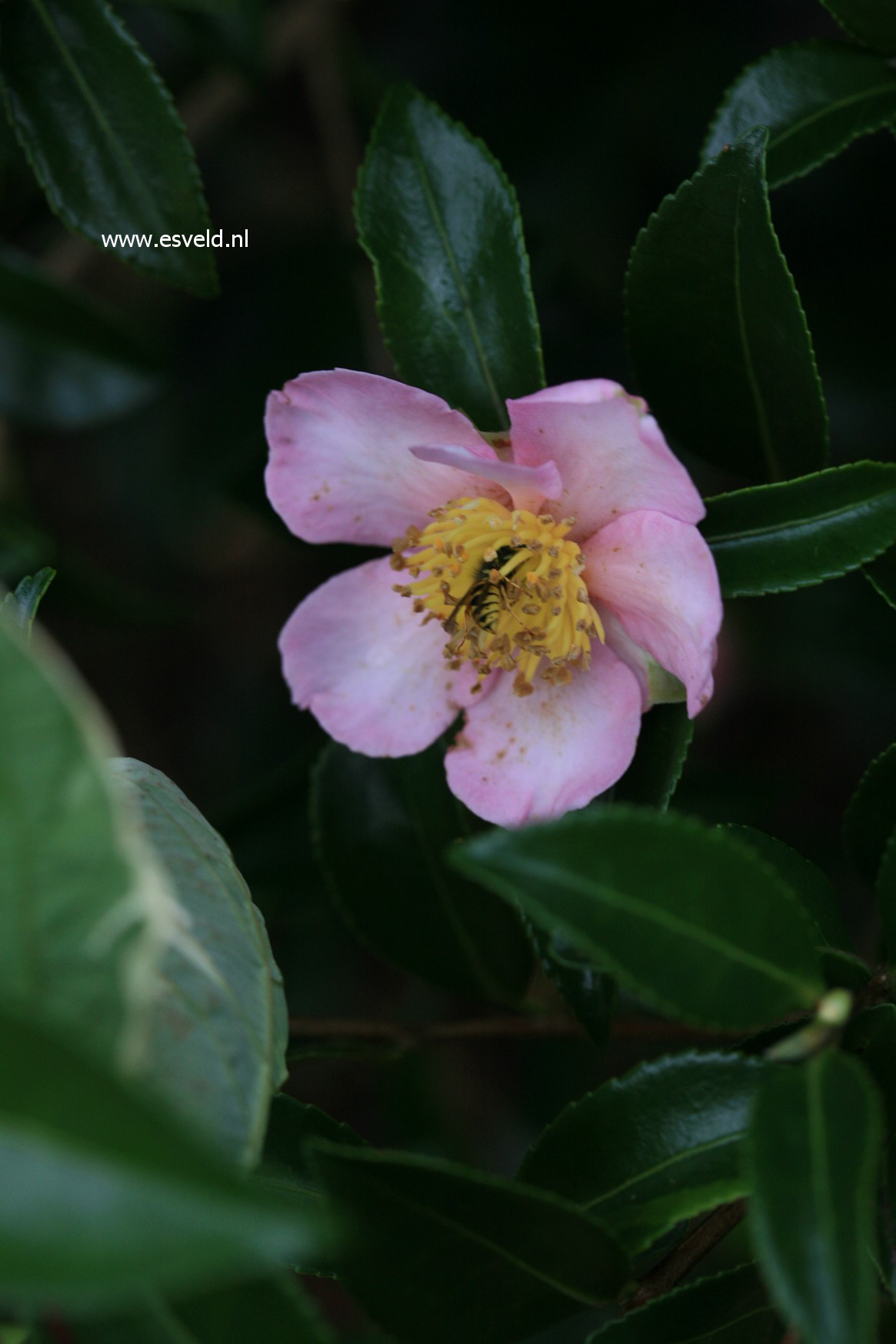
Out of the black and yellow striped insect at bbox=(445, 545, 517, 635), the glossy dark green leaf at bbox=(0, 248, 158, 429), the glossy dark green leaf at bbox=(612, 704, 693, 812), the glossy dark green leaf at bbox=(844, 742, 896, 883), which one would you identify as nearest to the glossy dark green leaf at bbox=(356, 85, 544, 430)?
the black and yellow striped insect at bbox=(445, 545, 517, 635)

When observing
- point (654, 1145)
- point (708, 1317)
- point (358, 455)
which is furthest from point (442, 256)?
point (708, 1317)

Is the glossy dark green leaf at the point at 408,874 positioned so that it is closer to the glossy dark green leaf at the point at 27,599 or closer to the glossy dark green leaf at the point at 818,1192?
the glossy dark green leaf at the point at 27,599

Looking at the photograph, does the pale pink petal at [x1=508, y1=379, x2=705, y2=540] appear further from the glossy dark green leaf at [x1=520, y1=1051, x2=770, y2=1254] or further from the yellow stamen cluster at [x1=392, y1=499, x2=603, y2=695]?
the glossy dark green leaf at [x1=520, y1=1051, x2=770, y2=1254]

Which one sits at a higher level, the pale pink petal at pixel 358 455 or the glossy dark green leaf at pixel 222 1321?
the pale pink petal at pixel 358 455

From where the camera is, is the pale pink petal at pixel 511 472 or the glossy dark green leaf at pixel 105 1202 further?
the pale pink petal at pixel 511 472

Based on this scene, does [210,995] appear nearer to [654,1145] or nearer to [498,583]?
[654,1145]

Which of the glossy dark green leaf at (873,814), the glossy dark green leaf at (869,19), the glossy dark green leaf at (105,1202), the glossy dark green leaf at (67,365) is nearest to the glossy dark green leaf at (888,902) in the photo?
the glossy dark green leaf at (873,814)
